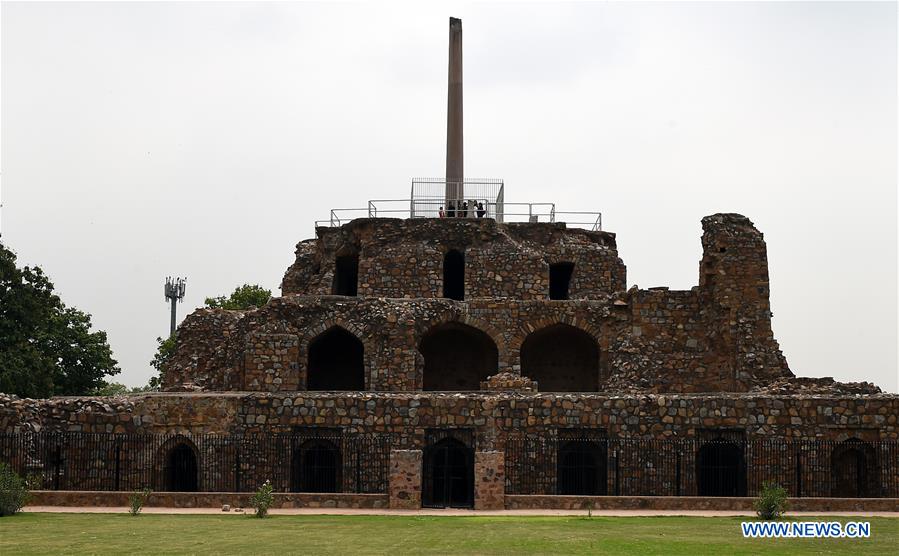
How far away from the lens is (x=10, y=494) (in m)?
21.0

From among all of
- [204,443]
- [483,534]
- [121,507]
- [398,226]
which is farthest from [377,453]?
[398,226]

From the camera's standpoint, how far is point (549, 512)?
22625 millimetres

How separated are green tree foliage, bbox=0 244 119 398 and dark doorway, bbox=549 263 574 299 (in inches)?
750

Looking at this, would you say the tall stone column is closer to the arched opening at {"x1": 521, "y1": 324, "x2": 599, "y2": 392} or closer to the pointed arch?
the arched opening at {"x1": 521, "y1": 324, "x2": 599, "y2": 392}

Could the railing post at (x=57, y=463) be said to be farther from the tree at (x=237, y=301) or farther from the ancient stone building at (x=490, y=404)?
the tree at (x=237, y=301)

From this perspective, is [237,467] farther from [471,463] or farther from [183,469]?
[471,463]

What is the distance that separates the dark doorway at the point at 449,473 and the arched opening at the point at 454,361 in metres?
9.88

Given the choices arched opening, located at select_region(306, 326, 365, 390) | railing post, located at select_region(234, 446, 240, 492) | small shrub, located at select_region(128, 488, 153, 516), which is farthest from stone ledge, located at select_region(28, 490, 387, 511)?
arched opening, located at select_region(306, 326, 365, 390)

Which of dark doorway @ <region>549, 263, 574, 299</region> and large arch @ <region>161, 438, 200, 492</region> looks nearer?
large arch @ <region>161, 438, 200, 492</region>

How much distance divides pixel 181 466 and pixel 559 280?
18.6 meters

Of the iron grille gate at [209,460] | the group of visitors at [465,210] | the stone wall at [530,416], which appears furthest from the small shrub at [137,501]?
the group of visitors at [465,210]

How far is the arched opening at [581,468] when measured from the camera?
26.7m

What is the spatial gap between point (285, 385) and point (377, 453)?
25.0ft

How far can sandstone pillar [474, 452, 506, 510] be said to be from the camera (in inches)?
907
